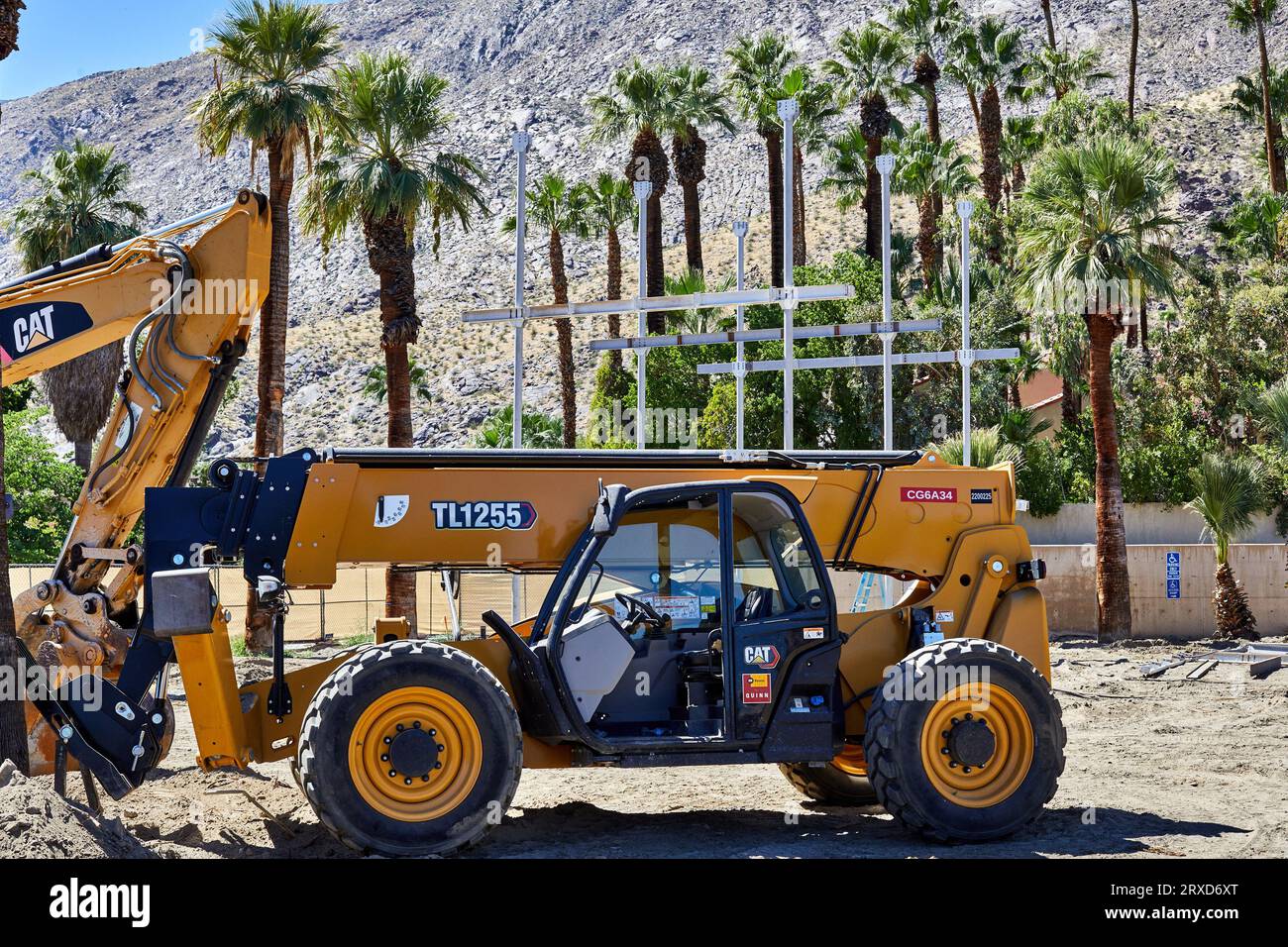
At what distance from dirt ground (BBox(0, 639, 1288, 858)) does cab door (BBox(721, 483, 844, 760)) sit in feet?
2.59

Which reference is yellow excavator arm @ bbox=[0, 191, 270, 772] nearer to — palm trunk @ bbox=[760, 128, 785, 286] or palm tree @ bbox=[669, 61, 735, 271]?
palm trunk @ bbox=[760, 128, 785, 286]

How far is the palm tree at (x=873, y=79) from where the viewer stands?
48.1 metres

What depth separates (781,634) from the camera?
9.37 m

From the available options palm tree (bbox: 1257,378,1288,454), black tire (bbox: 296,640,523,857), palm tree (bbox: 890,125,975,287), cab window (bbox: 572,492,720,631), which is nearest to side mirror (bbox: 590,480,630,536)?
cab window (bbox: 572,492,720,631)

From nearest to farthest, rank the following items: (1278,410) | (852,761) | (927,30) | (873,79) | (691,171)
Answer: (852,761), (1278,410), (691,171), (873,79), (927,30)

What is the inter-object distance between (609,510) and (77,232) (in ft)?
92.7

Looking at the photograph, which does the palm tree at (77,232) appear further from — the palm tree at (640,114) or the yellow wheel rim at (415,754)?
the yellow wheel rim at (415,754)

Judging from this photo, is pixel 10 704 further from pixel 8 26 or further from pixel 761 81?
pixel 761 81

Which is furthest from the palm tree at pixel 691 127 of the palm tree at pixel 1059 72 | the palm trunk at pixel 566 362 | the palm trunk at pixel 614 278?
the palm tree at pixel 1059 72

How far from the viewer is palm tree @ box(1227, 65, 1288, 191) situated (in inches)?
2016

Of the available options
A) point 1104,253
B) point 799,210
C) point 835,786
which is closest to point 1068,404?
point 799,210
